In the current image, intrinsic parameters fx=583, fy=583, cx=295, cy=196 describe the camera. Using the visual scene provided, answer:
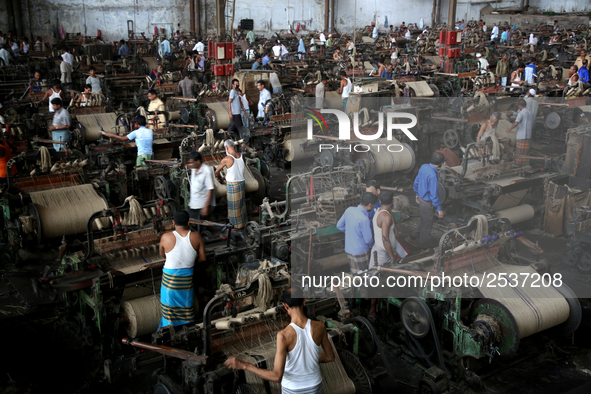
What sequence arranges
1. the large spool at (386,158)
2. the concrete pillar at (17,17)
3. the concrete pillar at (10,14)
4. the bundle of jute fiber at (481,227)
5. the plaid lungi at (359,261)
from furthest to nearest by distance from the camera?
the concrete pillar at (17,17)
the concrete pillar at (10,14)
the large spool at (386,158)
the plaid lungi at (359,261)
the bundle of jute fiber at (481,227)

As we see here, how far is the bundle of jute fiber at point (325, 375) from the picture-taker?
461 cm

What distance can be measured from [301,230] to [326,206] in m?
0.65

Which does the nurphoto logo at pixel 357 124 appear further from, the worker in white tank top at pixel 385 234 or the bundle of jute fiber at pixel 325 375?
the bundle of jute fiber at pixel 325 375

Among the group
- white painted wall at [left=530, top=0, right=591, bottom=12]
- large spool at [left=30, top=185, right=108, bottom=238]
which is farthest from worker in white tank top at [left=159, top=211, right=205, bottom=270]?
white painted wall at [left=530, top=0, right=591, bottom=12]

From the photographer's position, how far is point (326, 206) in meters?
7.96

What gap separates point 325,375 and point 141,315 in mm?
2222

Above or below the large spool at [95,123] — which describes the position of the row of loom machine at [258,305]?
below

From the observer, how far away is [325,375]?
189 inches

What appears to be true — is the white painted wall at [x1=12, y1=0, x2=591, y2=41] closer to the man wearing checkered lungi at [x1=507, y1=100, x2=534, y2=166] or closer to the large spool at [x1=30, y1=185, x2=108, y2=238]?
the man wearing checkered lungi at [x1=507, y1=100, x2=534, y2=166]

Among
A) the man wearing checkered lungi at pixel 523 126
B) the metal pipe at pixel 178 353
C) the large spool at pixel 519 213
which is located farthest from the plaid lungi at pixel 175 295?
the man wearing checkered lungi at pixel 523 126

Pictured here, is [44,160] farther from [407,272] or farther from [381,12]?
[381,12]

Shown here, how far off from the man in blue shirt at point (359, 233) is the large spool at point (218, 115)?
7436mm

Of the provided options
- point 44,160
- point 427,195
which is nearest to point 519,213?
point 427,195

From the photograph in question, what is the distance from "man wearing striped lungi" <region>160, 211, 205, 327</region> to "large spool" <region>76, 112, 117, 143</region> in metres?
6.85
